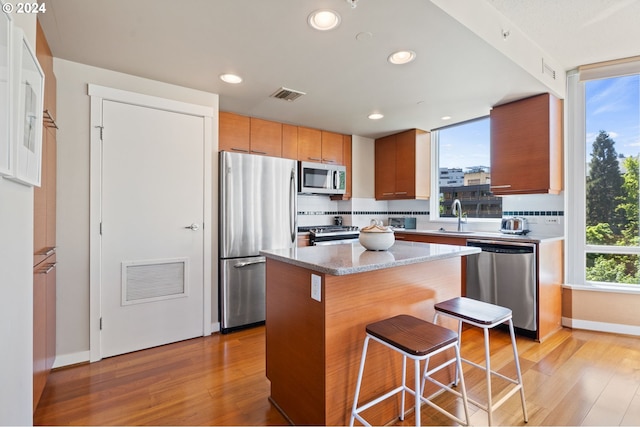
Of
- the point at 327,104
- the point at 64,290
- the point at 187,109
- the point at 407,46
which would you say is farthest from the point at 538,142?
the point at 64,290

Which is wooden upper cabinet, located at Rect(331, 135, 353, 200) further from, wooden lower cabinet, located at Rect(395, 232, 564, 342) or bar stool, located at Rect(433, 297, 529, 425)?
bar stool, located at Rect(433, 297, 529, 425)

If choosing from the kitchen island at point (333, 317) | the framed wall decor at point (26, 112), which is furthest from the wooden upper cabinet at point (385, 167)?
the framed wall decor at point (26, 112)

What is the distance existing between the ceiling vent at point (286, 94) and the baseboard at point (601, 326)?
11.4ft

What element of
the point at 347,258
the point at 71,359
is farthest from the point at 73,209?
the point at 347,258

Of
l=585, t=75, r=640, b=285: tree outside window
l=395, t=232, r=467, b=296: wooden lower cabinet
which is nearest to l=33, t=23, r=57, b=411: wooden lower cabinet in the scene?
l=395, t=232, r=467, b=296: wooden lower cabinet

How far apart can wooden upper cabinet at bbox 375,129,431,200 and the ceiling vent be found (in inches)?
75.6

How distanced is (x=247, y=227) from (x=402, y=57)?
2.05 metres

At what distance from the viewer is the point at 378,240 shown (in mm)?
1893

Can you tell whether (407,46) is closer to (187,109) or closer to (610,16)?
(610,16)

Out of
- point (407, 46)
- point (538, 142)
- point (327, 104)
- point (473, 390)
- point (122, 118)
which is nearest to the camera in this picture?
point (473, 390)

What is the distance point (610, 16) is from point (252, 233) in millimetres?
3336

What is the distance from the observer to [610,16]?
85.7 inches

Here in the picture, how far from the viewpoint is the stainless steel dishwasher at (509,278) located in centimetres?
276

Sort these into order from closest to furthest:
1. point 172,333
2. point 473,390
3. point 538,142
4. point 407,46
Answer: point 473,390 → point 407,46 → point 172,333 → point 538,142
